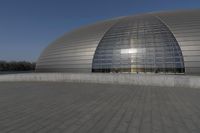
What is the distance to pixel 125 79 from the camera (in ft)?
55.3

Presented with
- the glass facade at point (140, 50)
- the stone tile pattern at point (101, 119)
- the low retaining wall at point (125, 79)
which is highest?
the glass facade at point (140, 50)

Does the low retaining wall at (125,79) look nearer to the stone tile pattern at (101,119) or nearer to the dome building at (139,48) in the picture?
the dome building at (139,48)

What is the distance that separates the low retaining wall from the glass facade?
342cm

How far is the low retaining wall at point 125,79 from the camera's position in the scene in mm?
14461

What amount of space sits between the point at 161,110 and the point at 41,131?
13.6 feet

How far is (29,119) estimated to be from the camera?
6.06m

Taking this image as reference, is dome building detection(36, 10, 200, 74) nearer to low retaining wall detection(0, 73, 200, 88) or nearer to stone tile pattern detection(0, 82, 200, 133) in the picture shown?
low retaining wall detection(0, 73, 200, 88)

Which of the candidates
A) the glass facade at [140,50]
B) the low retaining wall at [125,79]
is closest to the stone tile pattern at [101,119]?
the low retaining wall at [125,79]

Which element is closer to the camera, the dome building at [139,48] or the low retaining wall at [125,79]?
the low retaining wall at [125,79]

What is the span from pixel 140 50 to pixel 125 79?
5081 mm

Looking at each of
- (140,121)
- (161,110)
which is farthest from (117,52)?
(140,121)

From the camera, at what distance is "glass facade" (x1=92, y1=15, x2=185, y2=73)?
19.4 metres

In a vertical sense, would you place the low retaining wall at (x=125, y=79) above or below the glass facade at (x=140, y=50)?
below

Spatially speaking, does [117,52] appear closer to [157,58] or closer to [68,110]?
[157,58]
